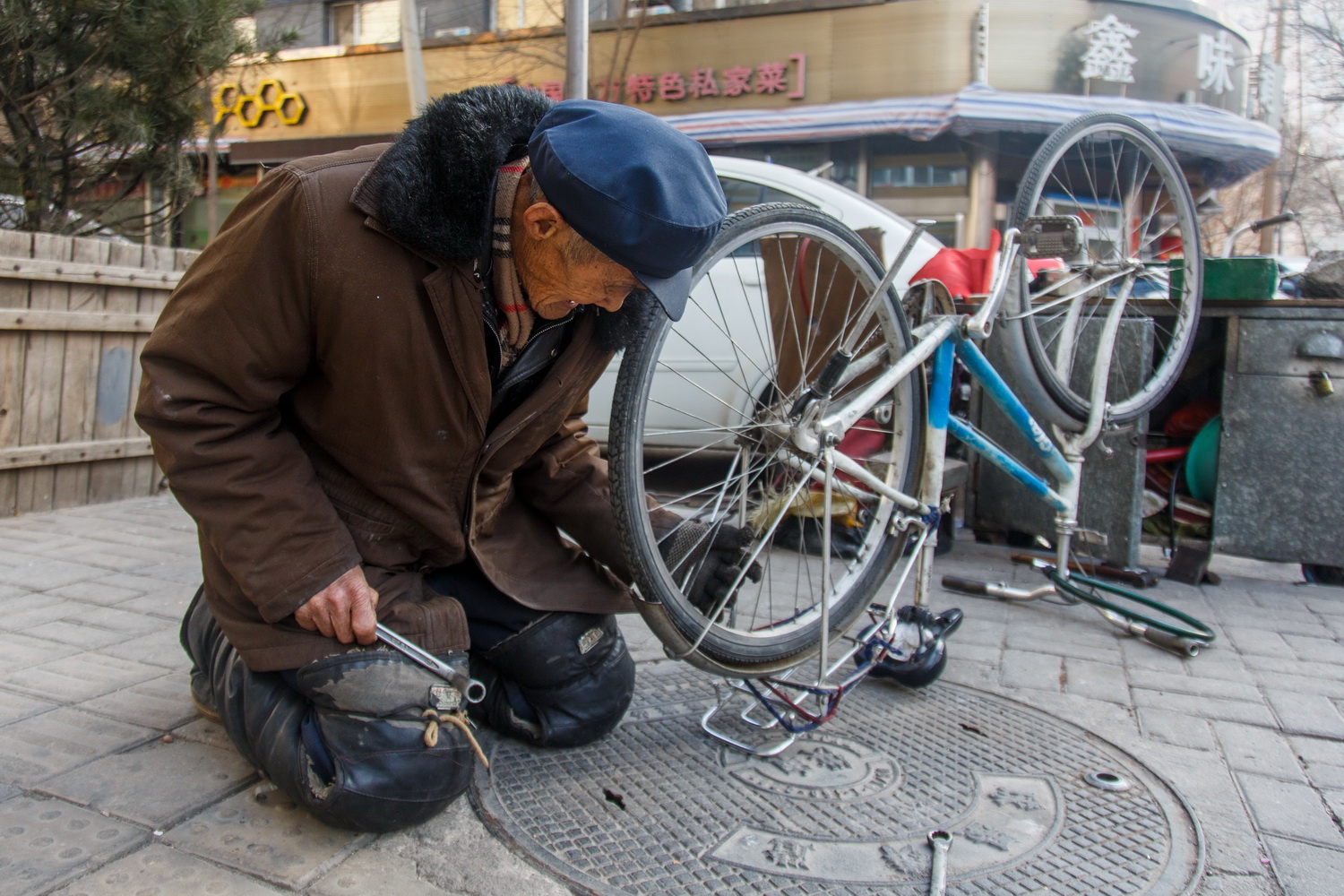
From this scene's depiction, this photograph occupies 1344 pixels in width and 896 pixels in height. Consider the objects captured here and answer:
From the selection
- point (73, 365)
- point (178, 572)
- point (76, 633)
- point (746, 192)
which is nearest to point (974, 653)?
point (76, 633)

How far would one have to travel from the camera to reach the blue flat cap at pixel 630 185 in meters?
1.52

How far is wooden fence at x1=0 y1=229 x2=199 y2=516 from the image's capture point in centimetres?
399

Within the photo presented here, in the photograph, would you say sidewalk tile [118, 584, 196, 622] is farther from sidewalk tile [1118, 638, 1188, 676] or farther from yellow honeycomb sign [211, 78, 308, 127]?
yellow honeycomb sign [211, 78, 308, 127]

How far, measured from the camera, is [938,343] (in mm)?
2457

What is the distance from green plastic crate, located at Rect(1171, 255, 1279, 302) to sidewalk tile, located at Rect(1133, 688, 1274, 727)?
1732mm

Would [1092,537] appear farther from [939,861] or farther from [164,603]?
[164,603]

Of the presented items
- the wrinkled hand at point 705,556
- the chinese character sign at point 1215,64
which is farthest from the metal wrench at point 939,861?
the chinese character sign at point 1215,64

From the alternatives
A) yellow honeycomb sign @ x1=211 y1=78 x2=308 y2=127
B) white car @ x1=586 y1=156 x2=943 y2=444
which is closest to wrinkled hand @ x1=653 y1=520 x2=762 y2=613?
white car @ x1=586 y1=156 x2=943 y2=444

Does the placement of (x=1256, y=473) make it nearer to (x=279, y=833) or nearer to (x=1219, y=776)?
(x=1219, y=776)

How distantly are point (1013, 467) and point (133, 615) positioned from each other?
262 centimetres

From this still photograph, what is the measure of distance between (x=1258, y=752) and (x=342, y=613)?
1973mm

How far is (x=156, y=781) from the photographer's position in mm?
1846

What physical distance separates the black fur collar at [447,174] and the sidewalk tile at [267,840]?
1.02 m

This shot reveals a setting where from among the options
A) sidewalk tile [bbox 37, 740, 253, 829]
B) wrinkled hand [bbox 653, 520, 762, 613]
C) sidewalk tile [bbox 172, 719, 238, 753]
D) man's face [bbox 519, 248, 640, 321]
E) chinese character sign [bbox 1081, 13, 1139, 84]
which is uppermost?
chinese character sign [bbox 1081, 13, 1139, 84]
